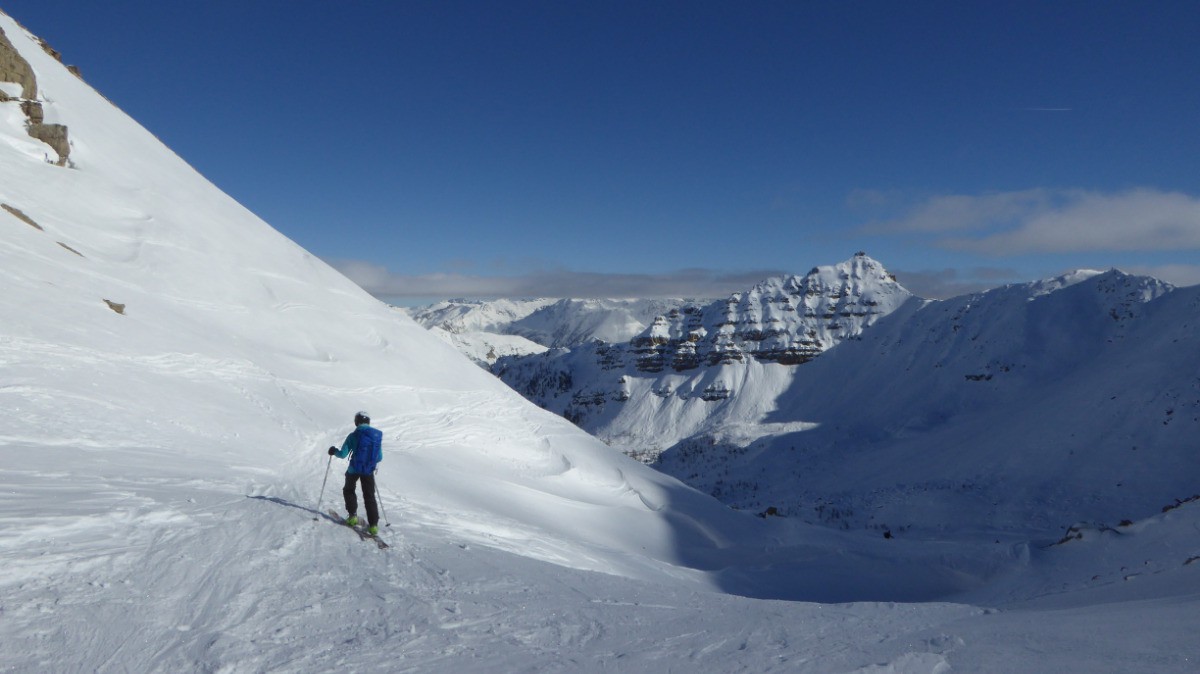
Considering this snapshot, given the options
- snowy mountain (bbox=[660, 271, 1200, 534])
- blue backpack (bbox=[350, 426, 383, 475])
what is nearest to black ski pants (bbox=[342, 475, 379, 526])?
blue backpack (bbox=[350, 426, 383, 475])

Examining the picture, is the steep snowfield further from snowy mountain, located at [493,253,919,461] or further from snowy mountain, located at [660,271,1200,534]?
snowy mountain, located at [493,253,919,461]

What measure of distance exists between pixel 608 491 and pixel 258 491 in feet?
46.0

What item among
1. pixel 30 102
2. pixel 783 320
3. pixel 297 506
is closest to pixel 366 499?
pixel 297 506

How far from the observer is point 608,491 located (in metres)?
23.0

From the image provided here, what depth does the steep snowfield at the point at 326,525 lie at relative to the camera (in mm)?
5762

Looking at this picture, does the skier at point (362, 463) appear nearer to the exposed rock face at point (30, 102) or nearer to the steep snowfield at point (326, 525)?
the steep snowfield at point (326, 525)

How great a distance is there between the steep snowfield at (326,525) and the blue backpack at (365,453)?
0.90 metres

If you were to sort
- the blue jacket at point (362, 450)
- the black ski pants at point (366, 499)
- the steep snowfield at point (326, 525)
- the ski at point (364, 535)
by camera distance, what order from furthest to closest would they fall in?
the blue jacket at point (362, 450) → the black ski pants at point (366, 499) → the ski at point (364, 535) → the steep snowfield at point (326, 525)

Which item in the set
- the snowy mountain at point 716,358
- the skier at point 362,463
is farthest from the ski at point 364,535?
the snowy mountain at point 716,358

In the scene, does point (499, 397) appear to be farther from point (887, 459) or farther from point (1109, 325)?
point (1109, 325)

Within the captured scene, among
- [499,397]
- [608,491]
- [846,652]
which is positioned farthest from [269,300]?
[846,652]

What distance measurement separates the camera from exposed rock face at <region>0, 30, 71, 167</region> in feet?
Result: 79.2

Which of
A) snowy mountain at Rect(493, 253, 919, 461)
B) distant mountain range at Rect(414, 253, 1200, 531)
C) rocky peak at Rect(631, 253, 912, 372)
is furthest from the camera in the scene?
rocky peak at Rect(631, 253, 912, 372)

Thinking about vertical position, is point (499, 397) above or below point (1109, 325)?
below
